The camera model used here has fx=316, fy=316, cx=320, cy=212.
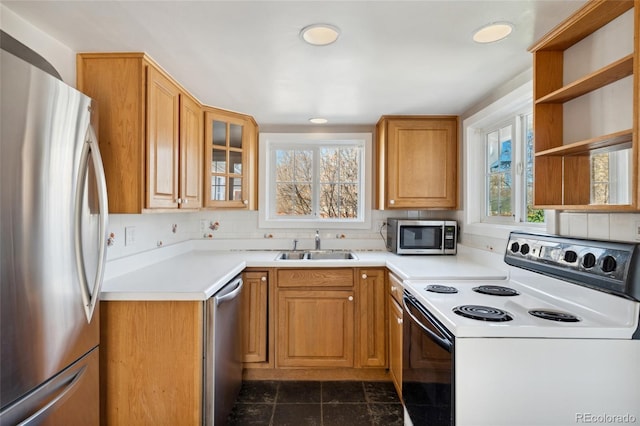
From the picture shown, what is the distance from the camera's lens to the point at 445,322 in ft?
4.06

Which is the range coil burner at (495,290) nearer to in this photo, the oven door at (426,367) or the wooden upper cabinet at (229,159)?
the oven door at (426,367)

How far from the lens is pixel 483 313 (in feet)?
4.23

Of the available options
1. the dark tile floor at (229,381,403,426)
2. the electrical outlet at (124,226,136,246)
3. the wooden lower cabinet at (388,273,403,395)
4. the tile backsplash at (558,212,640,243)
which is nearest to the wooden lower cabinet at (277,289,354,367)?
the dark tile floor at (229,381,403,426)

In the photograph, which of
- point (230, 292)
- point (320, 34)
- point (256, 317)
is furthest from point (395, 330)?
point (320, 34)

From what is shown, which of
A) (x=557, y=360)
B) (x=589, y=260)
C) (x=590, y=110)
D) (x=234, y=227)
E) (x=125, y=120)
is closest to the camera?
(x=557, y=360)

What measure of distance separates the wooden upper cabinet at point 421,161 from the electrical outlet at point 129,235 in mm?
1910

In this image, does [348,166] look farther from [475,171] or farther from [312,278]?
[312,278]

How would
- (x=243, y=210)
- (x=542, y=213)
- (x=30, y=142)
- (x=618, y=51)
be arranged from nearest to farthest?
(x=30, y=142) → (x=618, y=51) → (x=542, y=213) → (x=243, y=210)

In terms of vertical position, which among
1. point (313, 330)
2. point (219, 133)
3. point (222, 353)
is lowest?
point (313, 330)

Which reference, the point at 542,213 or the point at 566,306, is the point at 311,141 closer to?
the point at 542,213

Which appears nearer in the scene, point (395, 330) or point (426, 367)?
point (426, 367)

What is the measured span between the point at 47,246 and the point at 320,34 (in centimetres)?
133

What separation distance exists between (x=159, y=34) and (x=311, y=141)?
1766 mm

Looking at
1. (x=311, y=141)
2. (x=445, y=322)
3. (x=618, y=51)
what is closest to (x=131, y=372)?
(x=445, y=322)
